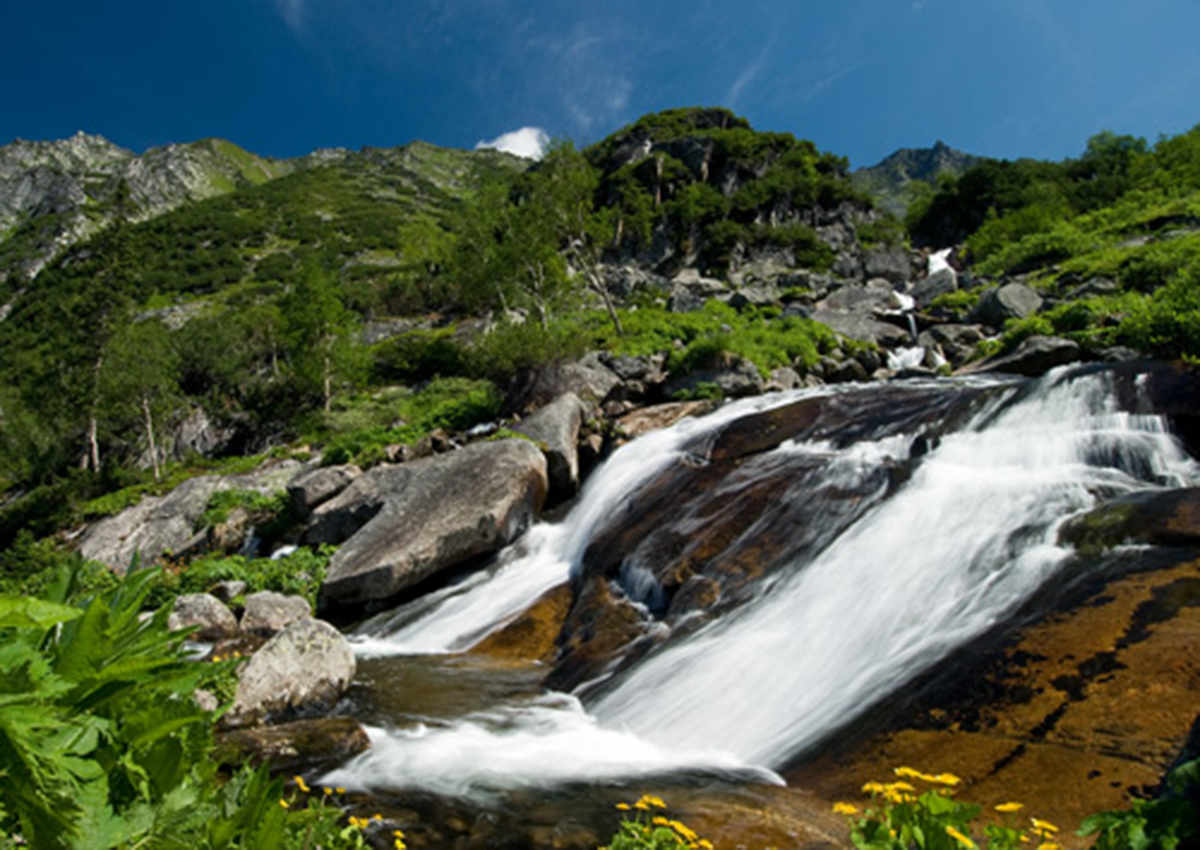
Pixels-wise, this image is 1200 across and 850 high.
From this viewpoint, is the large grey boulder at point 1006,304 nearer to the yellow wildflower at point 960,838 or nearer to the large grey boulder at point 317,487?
the large grey boulder at point 317,487

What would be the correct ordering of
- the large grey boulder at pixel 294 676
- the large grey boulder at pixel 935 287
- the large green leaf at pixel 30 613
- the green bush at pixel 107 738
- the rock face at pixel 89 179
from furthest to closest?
1. the rock face at pixel 89 179
2. the large grey boulder at pixel 935 287
3. the large grey boulder at pixel 294 676
4. the green bush at pixel 107 738
5. the large green leaf at pixel 30 613

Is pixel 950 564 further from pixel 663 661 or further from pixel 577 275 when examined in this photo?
pixel 577 275

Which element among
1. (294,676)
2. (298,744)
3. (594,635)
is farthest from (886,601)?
(294,676)


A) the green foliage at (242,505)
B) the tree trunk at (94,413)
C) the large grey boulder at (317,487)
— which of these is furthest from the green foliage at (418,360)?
the large grey boulder at (317,487)

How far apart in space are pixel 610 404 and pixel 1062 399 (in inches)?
505

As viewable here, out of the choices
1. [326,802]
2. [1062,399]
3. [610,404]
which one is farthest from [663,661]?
[610,404]

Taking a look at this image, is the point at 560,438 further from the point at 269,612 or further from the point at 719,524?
the point at 269,612

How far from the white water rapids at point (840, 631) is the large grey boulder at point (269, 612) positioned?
6106 mm

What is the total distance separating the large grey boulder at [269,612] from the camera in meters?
12.1

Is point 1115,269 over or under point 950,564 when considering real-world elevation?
over

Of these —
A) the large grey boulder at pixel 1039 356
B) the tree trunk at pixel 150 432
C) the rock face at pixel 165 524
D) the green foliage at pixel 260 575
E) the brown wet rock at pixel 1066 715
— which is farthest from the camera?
the tree trunk at pixel 150 432

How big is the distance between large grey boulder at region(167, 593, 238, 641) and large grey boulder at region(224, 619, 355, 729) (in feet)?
13.0

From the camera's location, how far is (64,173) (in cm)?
16012

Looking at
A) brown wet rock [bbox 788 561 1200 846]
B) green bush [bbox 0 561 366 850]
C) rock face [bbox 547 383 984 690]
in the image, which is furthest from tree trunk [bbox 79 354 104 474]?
green bush [bbox 0 561 366 850]
